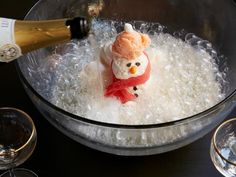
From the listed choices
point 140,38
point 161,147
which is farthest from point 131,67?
point 161,147

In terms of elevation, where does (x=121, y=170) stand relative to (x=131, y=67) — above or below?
below

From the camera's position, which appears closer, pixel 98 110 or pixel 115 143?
pixel 115 143

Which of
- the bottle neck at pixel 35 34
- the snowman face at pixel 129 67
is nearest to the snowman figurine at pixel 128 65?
the snowman face at pixel 129 67

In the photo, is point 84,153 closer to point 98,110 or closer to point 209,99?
point 98,110

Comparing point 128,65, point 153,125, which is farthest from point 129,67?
point 153,125

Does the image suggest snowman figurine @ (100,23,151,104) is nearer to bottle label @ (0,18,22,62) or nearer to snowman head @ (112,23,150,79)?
snowman head @ (112,23,150,79)

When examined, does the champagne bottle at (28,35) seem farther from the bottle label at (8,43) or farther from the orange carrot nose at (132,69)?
the orange carrot nose at (132,69)
